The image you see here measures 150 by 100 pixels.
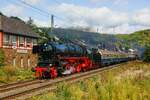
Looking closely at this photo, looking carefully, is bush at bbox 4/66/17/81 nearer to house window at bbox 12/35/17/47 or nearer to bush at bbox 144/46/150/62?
house window at bbox 12/35/17/47

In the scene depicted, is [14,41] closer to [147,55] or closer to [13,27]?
[13,27]

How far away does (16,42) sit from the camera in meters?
45.8

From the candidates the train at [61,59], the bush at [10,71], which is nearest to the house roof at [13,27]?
the train at [61,59]

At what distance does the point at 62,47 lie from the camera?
34.9m

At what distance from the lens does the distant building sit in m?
43.0

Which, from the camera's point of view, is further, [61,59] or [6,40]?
[6,40]

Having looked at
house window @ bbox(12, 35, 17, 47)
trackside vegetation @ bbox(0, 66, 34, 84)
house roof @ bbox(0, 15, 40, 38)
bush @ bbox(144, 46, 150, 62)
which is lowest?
trackside vegetation @ bbox(0, 66, 34, 84)

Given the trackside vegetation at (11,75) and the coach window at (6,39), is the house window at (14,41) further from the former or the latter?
the trackside vegetation at (11,75)

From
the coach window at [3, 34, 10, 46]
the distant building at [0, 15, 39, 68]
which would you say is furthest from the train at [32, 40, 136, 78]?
the coach window at [3, 34, 10, 46]

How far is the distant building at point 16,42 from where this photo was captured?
43.0 m

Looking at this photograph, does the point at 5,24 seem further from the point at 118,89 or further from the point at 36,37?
the point at 118,89

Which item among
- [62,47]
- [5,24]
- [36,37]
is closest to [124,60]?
[36,37]

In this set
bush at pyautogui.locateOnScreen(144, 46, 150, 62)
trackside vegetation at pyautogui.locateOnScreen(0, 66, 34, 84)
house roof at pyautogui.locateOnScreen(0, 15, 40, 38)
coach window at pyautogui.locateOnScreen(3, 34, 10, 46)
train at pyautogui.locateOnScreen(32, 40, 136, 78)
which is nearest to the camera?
trackside vegetation at pyautogui.locateOnScreen(0, 66, 34, 84)

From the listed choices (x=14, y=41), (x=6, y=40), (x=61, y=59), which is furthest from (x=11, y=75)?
(x=14, y=41)
